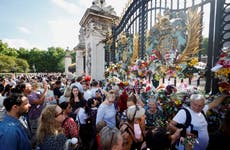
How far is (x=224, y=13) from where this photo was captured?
3488mm

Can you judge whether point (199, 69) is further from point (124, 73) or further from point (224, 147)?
point (124, 73)

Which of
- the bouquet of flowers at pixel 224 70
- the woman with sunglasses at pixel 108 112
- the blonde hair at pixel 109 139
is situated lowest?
the woman with sunglasses at pixel 108 112

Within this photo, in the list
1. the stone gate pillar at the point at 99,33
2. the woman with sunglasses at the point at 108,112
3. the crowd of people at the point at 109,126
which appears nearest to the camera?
the crowd of people at the point at 109,126

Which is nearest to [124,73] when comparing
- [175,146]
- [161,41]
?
[161,41]

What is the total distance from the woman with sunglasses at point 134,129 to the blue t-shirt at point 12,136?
1.18 meters

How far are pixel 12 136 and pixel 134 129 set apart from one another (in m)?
1.50

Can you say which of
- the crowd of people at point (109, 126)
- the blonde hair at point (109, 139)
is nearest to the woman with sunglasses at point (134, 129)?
the crowd of people at point (109, 126)

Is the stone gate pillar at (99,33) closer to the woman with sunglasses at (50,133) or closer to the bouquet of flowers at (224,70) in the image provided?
the bouquet of flowers at (224,70)

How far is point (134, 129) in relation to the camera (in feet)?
9.00

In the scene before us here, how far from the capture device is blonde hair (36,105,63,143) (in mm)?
2162

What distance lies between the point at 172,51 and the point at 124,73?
274 centimetres

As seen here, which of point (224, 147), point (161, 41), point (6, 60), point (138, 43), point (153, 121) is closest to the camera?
point (224, 147)

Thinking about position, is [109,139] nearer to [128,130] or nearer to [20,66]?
[128,130]

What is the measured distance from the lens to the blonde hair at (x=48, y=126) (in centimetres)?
216
